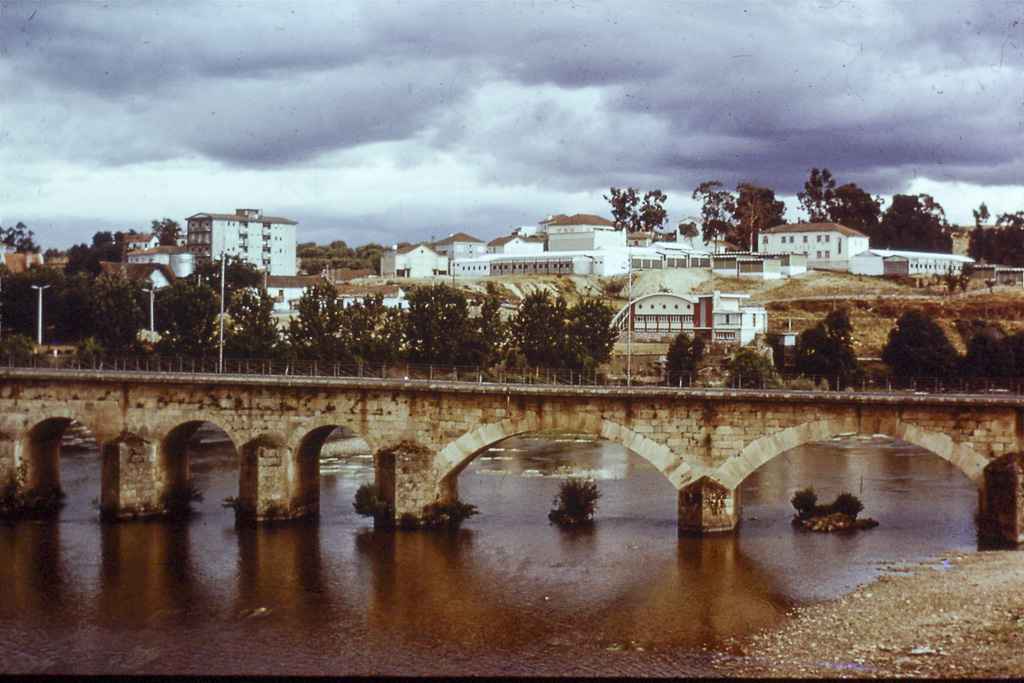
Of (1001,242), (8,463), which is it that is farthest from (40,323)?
(1001,242)

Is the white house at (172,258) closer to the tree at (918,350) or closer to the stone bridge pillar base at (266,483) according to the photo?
the tree at (918,350)

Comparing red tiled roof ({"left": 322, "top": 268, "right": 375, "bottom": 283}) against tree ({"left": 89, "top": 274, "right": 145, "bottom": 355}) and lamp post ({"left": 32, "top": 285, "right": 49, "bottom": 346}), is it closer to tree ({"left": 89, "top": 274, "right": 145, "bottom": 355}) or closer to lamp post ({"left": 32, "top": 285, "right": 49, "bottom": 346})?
tree ({"left": 89, "top": 274, "right": 145, "bottom": 355})

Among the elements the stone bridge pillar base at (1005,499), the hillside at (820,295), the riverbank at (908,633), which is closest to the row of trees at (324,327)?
the hillside at (820,295)

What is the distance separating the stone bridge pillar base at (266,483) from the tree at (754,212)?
89.3 m

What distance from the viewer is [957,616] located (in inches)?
989

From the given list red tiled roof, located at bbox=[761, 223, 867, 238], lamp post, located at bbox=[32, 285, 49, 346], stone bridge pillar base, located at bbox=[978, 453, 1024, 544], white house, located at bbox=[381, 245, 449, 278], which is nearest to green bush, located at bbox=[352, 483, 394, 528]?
stone bridge pillar base, located at bbox=[978, 453, 1024, 544]

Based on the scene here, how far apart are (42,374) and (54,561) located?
32.5 ft

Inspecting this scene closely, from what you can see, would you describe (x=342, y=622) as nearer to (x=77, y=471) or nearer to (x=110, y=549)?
(x=110, y=549)

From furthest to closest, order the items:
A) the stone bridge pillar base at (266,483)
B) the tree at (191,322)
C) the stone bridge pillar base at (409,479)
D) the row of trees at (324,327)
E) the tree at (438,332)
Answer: the tree at (438,332) → the tree at (191,322) → the row of trees at (324,327) → the stone bridge pillar base at (266,483) → the stone bridge pillar base at (409,479)

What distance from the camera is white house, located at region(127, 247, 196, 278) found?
95188 millimetres

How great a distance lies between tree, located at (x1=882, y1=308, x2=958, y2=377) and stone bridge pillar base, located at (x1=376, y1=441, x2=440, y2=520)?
4048cm

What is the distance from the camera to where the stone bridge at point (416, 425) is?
3188cm

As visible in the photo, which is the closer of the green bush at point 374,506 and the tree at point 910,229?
the green bush at point 374,506

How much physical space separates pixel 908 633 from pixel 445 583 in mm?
11785
